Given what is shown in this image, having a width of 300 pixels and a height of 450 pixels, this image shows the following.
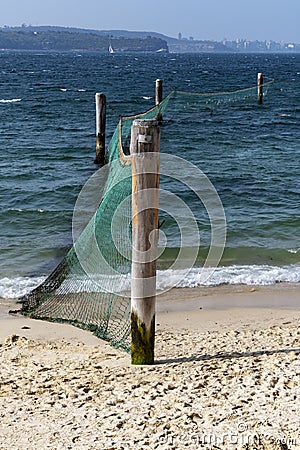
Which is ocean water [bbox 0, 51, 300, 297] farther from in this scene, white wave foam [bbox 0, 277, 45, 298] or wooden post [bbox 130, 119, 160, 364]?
wooden post [bbox 130, 119, 160, 364]

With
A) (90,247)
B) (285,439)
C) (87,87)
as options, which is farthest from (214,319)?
(87,87)

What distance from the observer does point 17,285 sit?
10219 millimetres

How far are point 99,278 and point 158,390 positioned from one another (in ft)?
11.2

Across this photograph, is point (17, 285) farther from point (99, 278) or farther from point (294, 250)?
point (294, 250)

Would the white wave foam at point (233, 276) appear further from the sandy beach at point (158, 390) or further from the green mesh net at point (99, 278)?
the sandy beach at point (158, 390)

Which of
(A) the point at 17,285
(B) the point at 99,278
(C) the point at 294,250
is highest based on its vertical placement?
(B) the point at 99,278

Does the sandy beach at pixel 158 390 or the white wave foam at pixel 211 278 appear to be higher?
the sandy beach at pixel 158 390

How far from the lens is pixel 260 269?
1093cm

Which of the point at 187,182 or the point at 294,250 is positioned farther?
the point at 187,182

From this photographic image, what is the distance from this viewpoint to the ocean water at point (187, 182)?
11352mm

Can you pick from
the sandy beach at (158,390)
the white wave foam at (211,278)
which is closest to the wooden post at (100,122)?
the white wave foam at (211,278)

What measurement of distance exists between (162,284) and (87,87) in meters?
45.2

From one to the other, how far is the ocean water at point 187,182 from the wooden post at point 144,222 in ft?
13.5

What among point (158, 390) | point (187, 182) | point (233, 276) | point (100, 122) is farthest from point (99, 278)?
point (100, 122)
